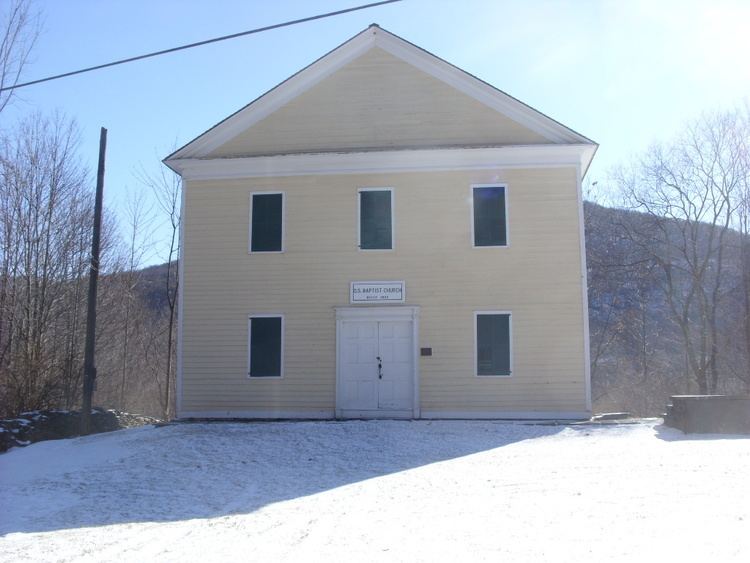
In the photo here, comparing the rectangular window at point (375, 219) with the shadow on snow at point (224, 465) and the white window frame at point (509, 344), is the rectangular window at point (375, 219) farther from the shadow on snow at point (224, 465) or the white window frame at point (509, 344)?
the shadow on snow at point (224, 465)

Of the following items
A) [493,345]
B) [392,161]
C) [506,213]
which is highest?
[392,161]

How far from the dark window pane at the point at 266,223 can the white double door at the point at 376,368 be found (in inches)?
101

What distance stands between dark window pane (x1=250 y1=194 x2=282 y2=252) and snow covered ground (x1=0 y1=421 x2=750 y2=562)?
4.25m

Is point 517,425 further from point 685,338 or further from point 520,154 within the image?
point 685,338

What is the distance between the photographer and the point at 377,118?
1691 cm

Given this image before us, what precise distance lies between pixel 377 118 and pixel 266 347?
595 cm

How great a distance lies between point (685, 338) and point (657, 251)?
191 inches

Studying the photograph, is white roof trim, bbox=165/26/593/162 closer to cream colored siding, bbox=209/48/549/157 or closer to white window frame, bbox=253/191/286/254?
cream colored siding, bbox=209/48/549/157

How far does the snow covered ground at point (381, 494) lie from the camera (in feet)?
21.9

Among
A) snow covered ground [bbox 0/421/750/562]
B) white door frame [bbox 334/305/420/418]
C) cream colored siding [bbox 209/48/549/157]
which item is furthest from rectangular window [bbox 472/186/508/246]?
snow covered ground [bbox 0/421/750/562]

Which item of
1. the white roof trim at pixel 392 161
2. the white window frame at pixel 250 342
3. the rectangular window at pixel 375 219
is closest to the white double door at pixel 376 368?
the white window frame at pixel 250 342

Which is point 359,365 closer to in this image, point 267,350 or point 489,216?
point 267,350

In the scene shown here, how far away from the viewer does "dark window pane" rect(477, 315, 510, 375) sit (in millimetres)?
15664

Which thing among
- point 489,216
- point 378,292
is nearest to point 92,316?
point 378,292
